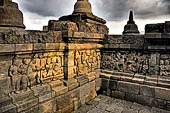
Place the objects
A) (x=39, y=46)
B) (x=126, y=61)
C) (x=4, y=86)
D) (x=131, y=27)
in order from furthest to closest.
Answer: (x=131, y=27) → (x=126, y=61) → (x=39, y=46) → (x=4, y=86)

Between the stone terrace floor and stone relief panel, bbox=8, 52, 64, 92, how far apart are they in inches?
50.2

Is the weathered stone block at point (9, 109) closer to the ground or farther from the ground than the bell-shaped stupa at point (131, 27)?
closer to the ground

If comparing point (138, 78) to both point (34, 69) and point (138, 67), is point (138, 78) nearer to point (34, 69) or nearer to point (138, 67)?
point (138, 67)

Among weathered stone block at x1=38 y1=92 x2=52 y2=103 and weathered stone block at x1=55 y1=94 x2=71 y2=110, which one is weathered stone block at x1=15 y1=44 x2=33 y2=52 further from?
weathered stone block at x1=55 y1=94 x2=71 y2=110

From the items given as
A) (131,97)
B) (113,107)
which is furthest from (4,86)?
(131,97)

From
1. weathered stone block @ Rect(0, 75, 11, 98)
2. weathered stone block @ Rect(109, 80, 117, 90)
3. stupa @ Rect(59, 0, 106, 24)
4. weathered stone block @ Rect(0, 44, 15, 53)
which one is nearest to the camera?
weathered stone block @ Rect(0, 44, 15, 53)

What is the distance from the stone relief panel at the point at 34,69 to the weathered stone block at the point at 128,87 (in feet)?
6.88

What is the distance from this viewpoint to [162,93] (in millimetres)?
3824

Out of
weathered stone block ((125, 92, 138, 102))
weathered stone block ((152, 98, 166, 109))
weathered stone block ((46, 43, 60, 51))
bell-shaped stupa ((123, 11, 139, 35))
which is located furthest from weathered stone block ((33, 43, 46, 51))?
bell-shaped stupa ((123, 11, 139, 35))

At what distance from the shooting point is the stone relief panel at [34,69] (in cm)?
272

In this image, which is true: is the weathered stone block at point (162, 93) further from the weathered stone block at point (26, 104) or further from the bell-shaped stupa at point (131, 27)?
the bell-shaped stupa at point (131, 27)

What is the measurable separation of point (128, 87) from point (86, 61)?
165cm

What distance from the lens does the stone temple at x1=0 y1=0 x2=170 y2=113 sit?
8.68ft

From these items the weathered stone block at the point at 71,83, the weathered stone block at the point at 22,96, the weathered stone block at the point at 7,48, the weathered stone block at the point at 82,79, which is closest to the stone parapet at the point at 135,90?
the weathered stone block at the point at 82,79
